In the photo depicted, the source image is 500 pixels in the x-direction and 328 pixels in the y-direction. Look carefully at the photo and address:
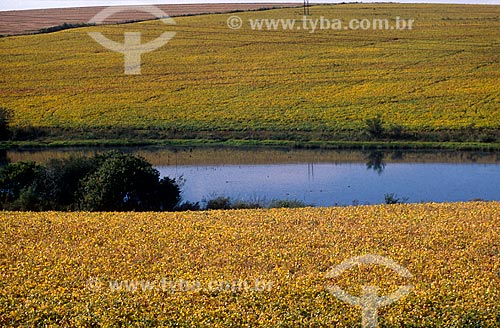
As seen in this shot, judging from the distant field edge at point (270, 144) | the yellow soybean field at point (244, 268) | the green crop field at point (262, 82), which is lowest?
the yellow soybean field at point (244, 268)

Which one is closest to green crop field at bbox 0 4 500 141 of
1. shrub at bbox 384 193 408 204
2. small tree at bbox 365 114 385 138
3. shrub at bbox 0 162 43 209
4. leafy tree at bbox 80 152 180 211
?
small tree at bbox 365 114 385 138

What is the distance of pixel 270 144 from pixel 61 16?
5119cm

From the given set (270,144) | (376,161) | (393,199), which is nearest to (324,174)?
(376,161)

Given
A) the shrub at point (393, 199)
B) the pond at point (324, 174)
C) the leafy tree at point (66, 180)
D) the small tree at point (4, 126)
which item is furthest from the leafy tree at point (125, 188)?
the small tree at point (4, 126)

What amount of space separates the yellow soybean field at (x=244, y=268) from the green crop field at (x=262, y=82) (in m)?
21.8

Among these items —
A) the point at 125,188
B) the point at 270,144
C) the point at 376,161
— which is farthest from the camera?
the point at 270,144

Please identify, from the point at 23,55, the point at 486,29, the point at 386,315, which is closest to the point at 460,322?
the point at 386,315

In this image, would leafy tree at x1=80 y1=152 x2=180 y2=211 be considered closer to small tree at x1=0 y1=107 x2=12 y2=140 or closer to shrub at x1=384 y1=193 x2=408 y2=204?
shrub at x1=384 y1=193 x2=408 y2=204

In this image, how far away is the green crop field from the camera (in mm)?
38656

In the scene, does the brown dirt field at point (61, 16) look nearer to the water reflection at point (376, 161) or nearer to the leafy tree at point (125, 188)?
the water reflection at point (376, 161)

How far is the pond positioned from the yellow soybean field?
372 inches

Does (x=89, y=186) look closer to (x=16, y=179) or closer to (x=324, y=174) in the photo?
(x=16, y=179)

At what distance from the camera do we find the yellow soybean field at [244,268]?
9.24m

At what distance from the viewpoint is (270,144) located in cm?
3538
